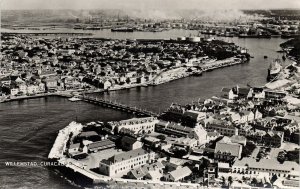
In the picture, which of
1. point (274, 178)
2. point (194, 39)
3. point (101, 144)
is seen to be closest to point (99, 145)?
point (101, 144)

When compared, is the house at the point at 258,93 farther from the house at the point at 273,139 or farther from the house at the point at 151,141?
the house at the point at 151,141

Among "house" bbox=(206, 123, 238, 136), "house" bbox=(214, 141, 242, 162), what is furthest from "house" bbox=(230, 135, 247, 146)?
"house" bbox=(214, 141, 242, 162)

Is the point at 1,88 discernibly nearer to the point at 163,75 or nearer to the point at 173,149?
the point at 163,75

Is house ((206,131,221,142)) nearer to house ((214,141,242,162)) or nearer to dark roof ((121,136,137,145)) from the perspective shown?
house ((214,141,242,162))

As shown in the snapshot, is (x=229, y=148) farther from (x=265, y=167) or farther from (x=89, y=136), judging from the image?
(x=89, y=136)

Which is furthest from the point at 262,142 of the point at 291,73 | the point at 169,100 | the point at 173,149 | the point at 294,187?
the point at 291,73

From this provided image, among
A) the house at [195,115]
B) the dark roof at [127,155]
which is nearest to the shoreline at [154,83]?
the house at [195,115]
